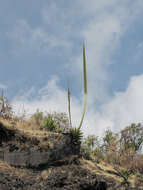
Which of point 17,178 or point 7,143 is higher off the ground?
point 7,143

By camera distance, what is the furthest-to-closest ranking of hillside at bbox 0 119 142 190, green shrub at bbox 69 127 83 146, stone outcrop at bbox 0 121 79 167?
green shrub at bbox 69 127 83 146
stone outcrop at bbox 0 121 79 167
hillside at bbox 0 119 142 190

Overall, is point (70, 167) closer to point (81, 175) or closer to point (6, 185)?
point (81, 175)

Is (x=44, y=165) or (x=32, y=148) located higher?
(x=32, y=148)

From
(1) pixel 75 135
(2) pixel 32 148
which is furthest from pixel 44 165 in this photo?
(1) pixel 75 135

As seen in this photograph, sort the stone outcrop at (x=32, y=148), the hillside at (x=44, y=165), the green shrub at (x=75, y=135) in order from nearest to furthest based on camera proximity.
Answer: the hillside at (x=44, y=165) < the stone outcrop at (x=32, y=148) < the green shrub at (x=75, y=135)

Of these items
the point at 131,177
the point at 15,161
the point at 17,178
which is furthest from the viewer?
the point at 131,177

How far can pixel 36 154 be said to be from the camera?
32.9 ft

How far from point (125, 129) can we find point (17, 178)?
1748 cm

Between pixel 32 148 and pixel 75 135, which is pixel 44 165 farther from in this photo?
pixel 75 135

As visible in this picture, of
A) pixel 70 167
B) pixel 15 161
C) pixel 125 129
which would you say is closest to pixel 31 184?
pixel 15 161

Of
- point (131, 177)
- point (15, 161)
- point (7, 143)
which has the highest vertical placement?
point (7, 143)

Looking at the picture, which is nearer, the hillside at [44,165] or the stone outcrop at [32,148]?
the hillside at [44,165]

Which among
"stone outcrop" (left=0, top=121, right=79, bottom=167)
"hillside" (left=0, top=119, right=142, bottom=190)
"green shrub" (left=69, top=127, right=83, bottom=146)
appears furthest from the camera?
"green shrub" (left=69, top=127, right=83, bottom=146)

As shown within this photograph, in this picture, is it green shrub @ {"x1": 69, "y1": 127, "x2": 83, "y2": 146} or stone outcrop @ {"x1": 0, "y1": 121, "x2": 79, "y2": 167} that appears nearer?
stone outcrop @ {"x1": 0, "y1": 121, "x2": 79, "y2": 167}
